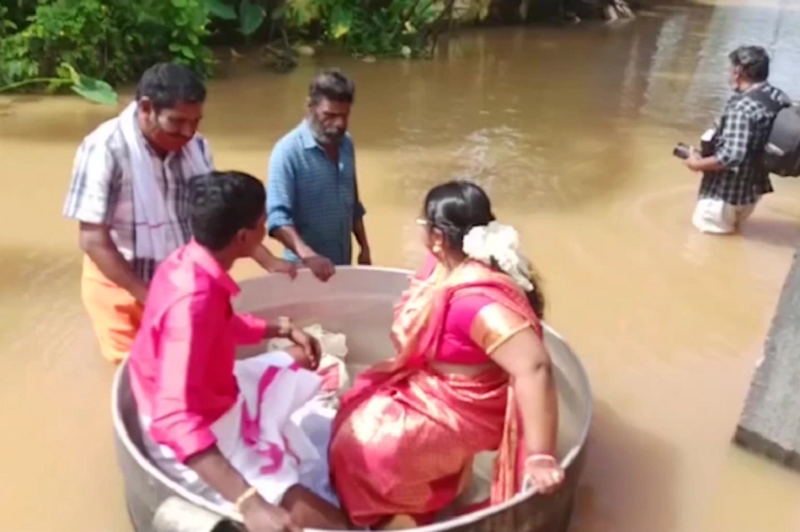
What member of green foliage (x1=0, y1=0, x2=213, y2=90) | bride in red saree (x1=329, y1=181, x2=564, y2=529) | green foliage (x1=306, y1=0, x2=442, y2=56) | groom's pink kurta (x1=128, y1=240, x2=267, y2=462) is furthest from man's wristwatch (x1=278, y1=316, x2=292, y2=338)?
green foliage (x1=306, y1=0, x2=442, y2=56)

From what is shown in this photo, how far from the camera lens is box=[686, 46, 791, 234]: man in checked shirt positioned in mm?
5137

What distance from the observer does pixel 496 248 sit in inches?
96.2

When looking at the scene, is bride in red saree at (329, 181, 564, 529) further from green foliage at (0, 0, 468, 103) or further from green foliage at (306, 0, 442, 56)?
green foliage at (306, 0, 442, 56)

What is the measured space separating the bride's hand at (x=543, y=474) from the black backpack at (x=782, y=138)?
3213 mm

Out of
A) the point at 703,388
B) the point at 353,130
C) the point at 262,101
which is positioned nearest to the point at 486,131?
the point at 353,130

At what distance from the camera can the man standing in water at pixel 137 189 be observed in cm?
300

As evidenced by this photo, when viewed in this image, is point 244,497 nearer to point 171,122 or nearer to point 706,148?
point 171,122

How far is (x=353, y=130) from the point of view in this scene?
7.48 metres

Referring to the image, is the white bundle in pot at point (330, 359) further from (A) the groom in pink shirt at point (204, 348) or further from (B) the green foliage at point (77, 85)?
(B) the green foliage at point (77, 85)

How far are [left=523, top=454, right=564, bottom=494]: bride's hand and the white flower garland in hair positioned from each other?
45 centimetres

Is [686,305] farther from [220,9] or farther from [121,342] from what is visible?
[220,9]

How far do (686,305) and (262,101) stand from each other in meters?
4.74

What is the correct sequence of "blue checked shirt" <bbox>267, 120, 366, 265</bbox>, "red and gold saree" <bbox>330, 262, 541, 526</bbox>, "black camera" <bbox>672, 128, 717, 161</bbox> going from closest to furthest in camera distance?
"red and gold saree" <bbox>330, 262, 541, 526</bbox>, "blue checked shirt" <bbox>267, 120, 366, 265</bbox>, "black camera" <bbox>672, 128, 717, 161</bbox>

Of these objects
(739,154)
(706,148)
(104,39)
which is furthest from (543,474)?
(104,39)
